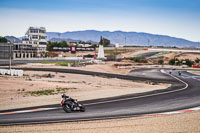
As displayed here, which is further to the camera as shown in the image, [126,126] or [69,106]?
[69,106]

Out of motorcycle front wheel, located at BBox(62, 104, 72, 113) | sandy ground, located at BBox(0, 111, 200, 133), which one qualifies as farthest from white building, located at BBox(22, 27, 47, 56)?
sandy ground, located at BBox(0, 111, 200, 133)

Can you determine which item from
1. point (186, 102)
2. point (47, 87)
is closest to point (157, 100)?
point (186, 102)

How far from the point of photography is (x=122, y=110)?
20.6 metres

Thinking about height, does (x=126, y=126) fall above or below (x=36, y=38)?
below

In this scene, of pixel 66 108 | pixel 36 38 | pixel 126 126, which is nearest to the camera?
pixel 126 126

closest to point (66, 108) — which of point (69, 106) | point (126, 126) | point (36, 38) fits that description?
point (69, 106)

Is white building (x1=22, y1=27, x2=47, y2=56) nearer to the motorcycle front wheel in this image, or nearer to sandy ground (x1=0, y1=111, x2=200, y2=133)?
the motorcycle front wheel

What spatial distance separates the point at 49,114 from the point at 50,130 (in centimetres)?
400

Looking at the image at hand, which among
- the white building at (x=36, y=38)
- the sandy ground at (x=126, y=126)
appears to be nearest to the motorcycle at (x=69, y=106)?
the sandy ground at (x=126, y=126)

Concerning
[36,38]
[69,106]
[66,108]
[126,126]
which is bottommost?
[126,126]

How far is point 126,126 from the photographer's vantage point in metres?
15.6

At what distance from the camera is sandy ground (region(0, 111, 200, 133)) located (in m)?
14.6

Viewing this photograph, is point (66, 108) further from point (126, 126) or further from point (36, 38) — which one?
point (36, 38)

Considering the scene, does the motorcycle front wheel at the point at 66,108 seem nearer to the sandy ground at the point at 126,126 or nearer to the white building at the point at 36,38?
the sandy ground at the point at 126,126
